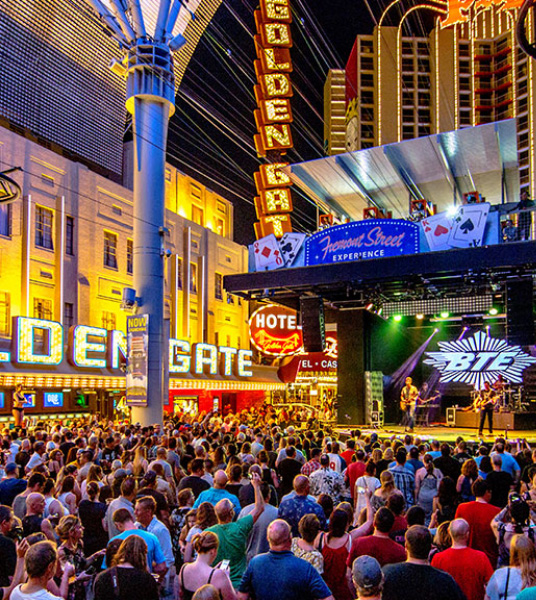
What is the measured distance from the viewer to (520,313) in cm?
2041

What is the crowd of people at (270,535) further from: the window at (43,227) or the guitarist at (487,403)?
the window at (43,227)

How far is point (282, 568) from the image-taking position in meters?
4.68

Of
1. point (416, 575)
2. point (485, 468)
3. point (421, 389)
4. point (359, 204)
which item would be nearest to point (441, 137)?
point (359, 204)

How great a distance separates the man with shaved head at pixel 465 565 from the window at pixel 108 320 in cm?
2778

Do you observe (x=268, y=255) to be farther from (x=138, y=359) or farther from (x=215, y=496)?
(x=215, y=496)

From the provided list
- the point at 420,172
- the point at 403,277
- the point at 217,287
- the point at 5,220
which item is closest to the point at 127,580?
the point at 403,277

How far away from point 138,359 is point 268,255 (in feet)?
19.6

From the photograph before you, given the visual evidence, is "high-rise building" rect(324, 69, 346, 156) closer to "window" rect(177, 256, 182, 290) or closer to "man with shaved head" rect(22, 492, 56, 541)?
"window" rect(177, 256, 182, 290)

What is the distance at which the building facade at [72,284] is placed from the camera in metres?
26.0

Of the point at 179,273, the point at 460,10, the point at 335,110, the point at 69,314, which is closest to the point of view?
the point at 69,314

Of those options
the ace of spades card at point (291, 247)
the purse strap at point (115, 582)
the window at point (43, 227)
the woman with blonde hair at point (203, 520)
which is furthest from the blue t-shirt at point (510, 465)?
the window at point (43, 227)

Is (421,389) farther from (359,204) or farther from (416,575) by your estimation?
(416,575)

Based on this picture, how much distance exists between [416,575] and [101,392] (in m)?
29.2

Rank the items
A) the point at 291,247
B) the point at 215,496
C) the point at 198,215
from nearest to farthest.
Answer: the point at 215,496 → the point at 291,247 → the point at 198,215
